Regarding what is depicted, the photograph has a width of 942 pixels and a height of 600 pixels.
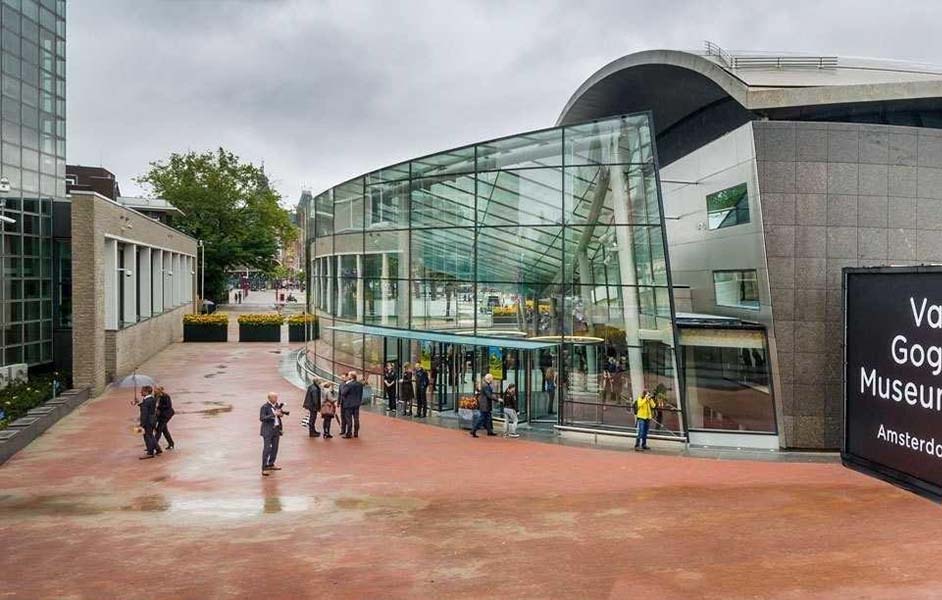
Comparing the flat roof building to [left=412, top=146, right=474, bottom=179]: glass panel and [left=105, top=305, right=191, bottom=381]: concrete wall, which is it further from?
[left=105, top=305, right=191, bottom=381]: concrete wall

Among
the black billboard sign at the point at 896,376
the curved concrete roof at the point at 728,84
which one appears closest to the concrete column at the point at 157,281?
the curved concrete roof at the point at 728,84


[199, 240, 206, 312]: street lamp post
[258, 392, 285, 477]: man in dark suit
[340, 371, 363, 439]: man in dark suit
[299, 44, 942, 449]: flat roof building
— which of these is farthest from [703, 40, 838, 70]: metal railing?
[199, 240, 206, 312]: street lamp post

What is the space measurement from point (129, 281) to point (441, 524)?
24.9 meters

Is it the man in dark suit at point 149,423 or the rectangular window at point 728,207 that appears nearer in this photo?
the man in dark suit at point 149,423

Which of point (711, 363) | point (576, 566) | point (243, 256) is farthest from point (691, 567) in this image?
point (243, 256)

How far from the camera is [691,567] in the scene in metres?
9.40

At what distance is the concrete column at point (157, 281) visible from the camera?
38.4m

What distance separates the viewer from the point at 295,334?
45156 mm

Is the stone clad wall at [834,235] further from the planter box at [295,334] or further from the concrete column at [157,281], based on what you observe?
the planter box at [295,334]

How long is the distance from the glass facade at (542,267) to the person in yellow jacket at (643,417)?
40.5 inches

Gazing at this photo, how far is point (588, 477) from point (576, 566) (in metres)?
5.15

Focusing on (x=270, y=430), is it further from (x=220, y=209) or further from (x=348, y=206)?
(x=220, y=209)

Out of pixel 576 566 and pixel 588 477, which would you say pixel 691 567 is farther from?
pixel 588 477

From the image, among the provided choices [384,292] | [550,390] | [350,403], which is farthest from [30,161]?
[550,390]
